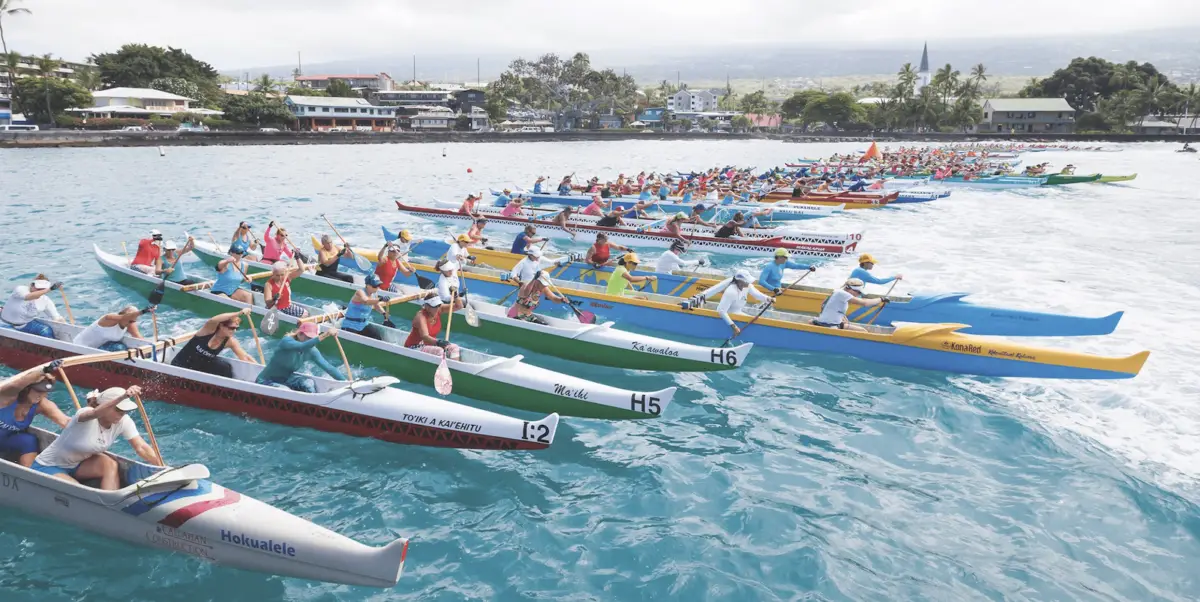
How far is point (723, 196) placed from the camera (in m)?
34.9

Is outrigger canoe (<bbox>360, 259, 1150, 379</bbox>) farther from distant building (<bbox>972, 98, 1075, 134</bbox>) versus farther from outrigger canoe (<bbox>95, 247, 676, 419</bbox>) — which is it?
distant building (<bbox>972, 98, 1075, 134</bbox>)

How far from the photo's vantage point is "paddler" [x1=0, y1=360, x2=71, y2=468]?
7820mm

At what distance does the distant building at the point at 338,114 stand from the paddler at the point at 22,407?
104 metres

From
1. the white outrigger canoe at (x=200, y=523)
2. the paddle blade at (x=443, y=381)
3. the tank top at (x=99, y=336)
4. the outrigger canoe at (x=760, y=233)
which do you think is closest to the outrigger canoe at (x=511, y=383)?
the paddle blade at (x=443, y=381)

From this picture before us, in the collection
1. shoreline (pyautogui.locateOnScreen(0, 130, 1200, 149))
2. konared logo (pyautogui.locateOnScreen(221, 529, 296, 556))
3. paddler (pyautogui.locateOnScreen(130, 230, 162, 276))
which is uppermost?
shoreline (pyautogui.locateOnScreen(0, 130, 1200, 149))

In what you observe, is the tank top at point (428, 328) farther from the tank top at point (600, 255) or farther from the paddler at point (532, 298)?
the tank top at point (600, 255)

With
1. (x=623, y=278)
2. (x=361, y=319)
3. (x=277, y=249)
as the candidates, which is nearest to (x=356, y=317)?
(x=361, y=319)

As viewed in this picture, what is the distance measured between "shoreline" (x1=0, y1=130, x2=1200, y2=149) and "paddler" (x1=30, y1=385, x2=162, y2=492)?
79.2m

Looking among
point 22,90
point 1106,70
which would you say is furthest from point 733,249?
point 1106,70

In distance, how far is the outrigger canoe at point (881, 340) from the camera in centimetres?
1252

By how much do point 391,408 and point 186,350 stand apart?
3.75 m

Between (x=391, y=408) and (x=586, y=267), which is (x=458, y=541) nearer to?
(x=391, y=408)

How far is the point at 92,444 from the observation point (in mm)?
7527

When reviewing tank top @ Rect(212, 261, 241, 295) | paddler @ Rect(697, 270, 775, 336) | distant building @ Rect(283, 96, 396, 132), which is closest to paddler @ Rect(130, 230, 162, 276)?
tank top @ Rect(212, 261, 241, 295)
